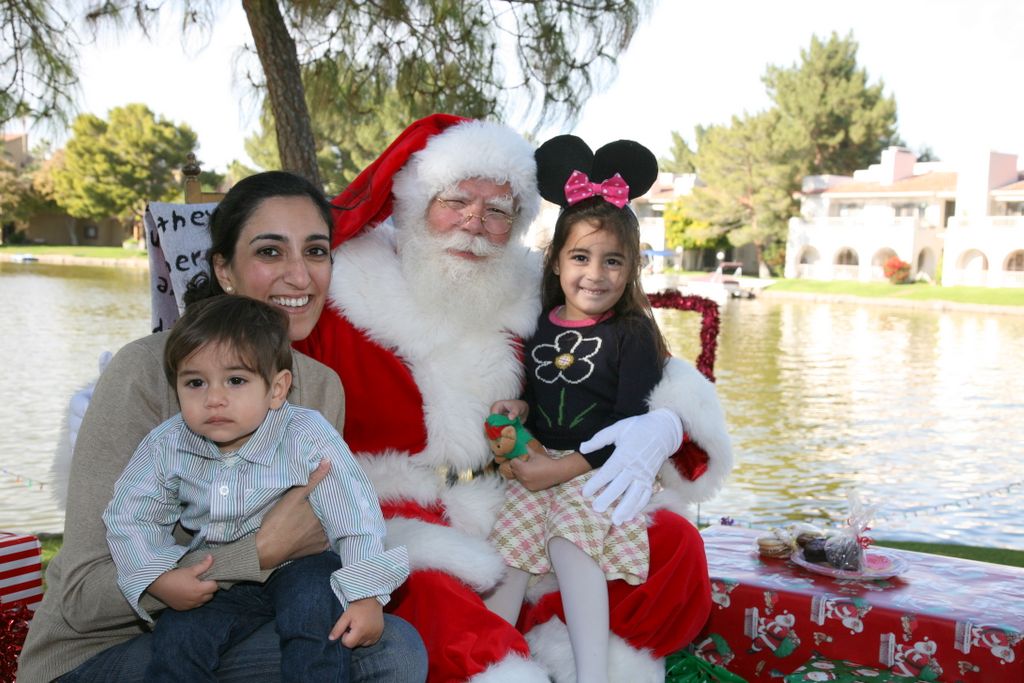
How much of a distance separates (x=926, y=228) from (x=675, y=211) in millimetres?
11488

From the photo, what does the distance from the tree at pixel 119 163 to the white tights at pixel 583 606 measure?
45961mm

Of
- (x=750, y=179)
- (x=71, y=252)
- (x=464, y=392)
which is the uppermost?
(x=750, y=179)

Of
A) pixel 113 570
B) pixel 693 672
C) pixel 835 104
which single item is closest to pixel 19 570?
pixel 113 570

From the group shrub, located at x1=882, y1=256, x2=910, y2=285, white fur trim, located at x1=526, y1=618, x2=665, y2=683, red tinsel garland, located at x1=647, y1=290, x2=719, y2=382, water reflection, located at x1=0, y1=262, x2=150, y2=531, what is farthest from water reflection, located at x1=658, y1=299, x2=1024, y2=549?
shrub, located at x1=882, y1=256, x2=910, y2=285

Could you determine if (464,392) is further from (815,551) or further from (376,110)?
(376,110)

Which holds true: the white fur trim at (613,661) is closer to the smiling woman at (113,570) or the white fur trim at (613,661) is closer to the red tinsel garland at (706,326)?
the smiling woman at (113,570)

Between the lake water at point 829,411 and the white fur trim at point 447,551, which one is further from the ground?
the white fur trim at point 447,551

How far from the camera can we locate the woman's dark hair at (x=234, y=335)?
188 centimetres

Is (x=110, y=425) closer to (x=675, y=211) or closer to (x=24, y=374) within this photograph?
(x=24, y=374)

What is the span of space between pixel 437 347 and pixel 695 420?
843 mm

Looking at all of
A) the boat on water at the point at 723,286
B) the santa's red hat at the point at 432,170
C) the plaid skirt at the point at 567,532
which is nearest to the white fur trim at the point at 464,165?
the santa's red hat at the point at 432,170

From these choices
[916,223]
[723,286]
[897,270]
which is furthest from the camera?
[916,223]

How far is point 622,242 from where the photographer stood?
2898 mm

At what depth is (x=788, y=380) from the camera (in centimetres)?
1373
